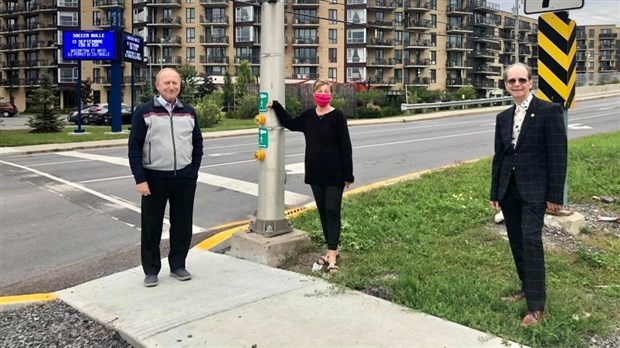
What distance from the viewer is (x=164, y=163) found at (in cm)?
525

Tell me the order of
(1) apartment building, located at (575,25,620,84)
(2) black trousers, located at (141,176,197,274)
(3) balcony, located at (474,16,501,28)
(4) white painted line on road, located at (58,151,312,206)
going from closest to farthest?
(2) black trousers, located at (141,176,197,274) < (4) white painted line on road, located at (58,151,312,206) < (3) balcony, located at (474,16,501,28) < (1) apartment building, located at (575,25,620,84)

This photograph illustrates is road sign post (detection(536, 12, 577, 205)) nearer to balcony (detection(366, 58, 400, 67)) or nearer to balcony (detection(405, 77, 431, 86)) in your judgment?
balcony (detection(366, 58, 400, 67))

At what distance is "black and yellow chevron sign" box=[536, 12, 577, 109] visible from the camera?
6566 mm

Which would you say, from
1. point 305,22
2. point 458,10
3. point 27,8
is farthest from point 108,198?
point 458,10

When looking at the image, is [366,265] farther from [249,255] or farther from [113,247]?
[113,247]

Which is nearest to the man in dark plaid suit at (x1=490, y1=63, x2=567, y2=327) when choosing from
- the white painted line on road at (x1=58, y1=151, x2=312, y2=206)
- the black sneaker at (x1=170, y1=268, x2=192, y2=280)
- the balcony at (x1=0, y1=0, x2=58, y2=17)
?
the black sneaker at (x1=170, y1=268, x2=192, y2=280)

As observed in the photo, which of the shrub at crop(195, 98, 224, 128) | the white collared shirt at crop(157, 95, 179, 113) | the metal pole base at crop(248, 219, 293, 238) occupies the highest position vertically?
the shrub at crop(195, 98, 224, 128)

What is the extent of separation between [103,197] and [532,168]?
8.15 m

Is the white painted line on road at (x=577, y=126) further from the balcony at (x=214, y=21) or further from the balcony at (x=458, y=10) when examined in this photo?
the balcony at (x=458, y=10)

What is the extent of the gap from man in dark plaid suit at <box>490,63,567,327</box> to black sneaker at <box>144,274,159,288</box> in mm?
3052

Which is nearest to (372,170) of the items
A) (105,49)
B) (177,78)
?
(177,78)

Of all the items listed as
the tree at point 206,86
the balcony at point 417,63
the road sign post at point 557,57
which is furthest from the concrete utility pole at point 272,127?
the balcony at point 417,63

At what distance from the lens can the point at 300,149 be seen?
1828cm

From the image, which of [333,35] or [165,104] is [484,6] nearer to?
[333,35]
